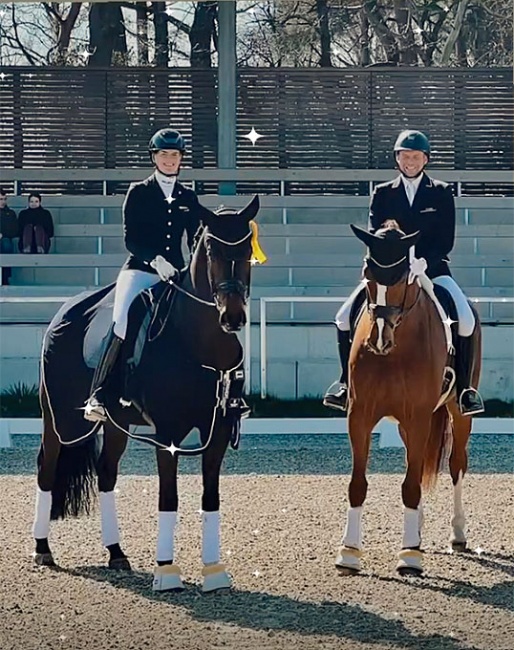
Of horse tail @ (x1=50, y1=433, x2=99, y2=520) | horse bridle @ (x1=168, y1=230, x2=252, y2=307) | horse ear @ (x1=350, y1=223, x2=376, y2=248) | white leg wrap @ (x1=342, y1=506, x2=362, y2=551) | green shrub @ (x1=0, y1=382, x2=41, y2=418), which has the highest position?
horse ear @ (x1=350, y1=223, x2=376, y2=248)

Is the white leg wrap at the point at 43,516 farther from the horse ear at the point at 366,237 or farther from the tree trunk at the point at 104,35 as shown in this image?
the tree trunk at the point at 104,35

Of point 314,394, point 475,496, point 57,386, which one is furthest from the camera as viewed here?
point 314,394

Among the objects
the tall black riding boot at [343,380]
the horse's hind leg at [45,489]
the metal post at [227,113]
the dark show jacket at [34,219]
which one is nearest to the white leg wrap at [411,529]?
the tall black riding boot at [343,380]

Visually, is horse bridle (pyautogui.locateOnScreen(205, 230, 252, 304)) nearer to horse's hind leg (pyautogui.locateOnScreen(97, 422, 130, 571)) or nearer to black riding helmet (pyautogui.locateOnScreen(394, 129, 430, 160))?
horse's hind leg (pyautogui.locateOnScreen(97, 422, 130, 571))

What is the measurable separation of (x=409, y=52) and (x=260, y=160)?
3052 millimetres

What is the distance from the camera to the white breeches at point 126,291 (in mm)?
5996

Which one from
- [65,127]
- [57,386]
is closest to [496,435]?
[57,386]

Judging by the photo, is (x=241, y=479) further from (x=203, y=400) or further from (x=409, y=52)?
(x=409, y=52)

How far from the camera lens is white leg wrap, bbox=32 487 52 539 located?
6418 mm

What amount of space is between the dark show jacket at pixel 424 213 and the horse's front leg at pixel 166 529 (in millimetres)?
1722

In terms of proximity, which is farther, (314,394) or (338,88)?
(338,88)

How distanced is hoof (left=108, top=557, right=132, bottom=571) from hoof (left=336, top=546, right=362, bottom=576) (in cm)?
104

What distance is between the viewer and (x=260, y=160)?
17531 mm

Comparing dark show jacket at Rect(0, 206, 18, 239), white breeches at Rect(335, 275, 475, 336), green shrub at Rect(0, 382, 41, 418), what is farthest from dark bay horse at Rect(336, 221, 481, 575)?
dark show jacket at Rect(0, 206, 18, 239)
